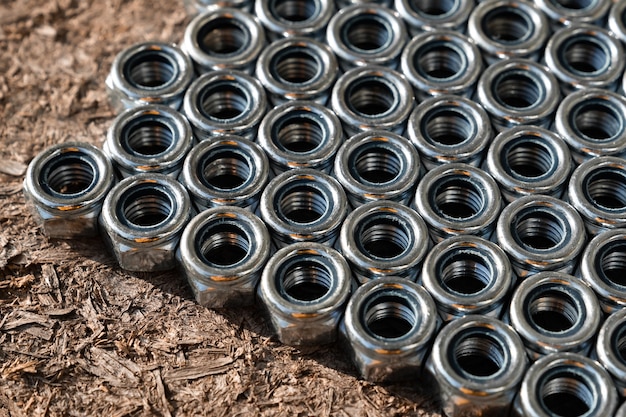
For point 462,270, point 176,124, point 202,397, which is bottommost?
point 202,397

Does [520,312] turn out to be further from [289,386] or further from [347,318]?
[289,386]

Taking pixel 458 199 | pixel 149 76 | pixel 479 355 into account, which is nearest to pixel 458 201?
pixel 458 199

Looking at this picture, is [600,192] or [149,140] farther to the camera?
[149,140]

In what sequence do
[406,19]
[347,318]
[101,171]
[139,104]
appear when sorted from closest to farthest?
1. [347,318]
2. [101,171]
3. [139,104]
4. [406,19]

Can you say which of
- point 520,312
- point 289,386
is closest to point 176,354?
point 289,386

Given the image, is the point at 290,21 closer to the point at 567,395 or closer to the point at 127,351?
the point at 127,351

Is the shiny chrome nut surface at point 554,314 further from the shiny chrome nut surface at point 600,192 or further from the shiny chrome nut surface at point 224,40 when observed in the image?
the shiny chrome nut surface at point 224,40

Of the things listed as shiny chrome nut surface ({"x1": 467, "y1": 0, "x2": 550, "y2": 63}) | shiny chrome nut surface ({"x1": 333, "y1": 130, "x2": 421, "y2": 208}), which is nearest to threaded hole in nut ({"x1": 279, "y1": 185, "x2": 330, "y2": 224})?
shiny chrome nut surface ({"x1": 333, "y1": 130, "x2": 421, "y2": 208})
